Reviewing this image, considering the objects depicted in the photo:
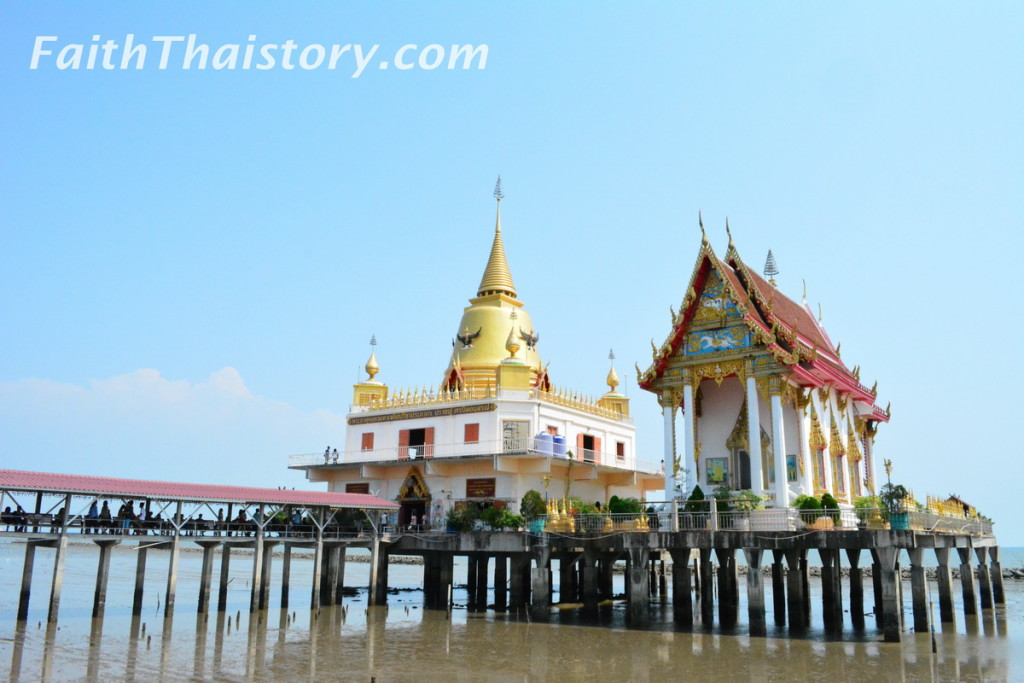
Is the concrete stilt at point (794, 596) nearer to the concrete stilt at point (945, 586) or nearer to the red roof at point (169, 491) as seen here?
the concrete stilt at point (945, 586)

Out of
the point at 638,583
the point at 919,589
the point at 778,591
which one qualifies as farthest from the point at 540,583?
the point at 919,589

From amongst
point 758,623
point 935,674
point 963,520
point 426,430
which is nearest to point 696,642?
point 758,623

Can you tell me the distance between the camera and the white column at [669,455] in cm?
2797

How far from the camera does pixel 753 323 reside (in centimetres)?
2747

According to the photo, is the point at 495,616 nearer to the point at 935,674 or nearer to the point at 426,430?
the point at 426,430

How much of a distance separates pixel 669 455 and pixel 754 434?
3140 mm

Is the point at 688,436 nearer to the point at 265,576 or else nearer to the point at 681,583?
the point at 681,583

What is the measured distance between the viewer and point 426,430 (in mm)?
36656

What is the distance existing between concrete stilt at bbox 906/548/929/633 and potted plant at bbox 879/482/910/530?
131 cm

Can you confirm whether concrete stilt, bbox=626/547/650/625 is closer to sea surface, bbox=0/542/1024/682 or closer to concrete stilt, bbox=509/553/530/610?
sea surface, bbox=0/542/1024/682

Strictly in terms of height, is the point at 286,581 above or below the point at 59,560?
below

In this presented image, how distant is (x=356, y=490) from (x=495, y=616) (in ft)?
37.1

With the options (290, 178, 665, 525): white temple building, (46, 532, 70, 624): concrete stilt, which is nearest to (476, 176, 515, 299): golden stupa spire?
(290, 178, 665, 525): white temple building

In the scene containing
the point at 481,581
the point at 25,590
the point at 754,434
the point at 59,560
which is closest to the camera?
the point at 59,560
